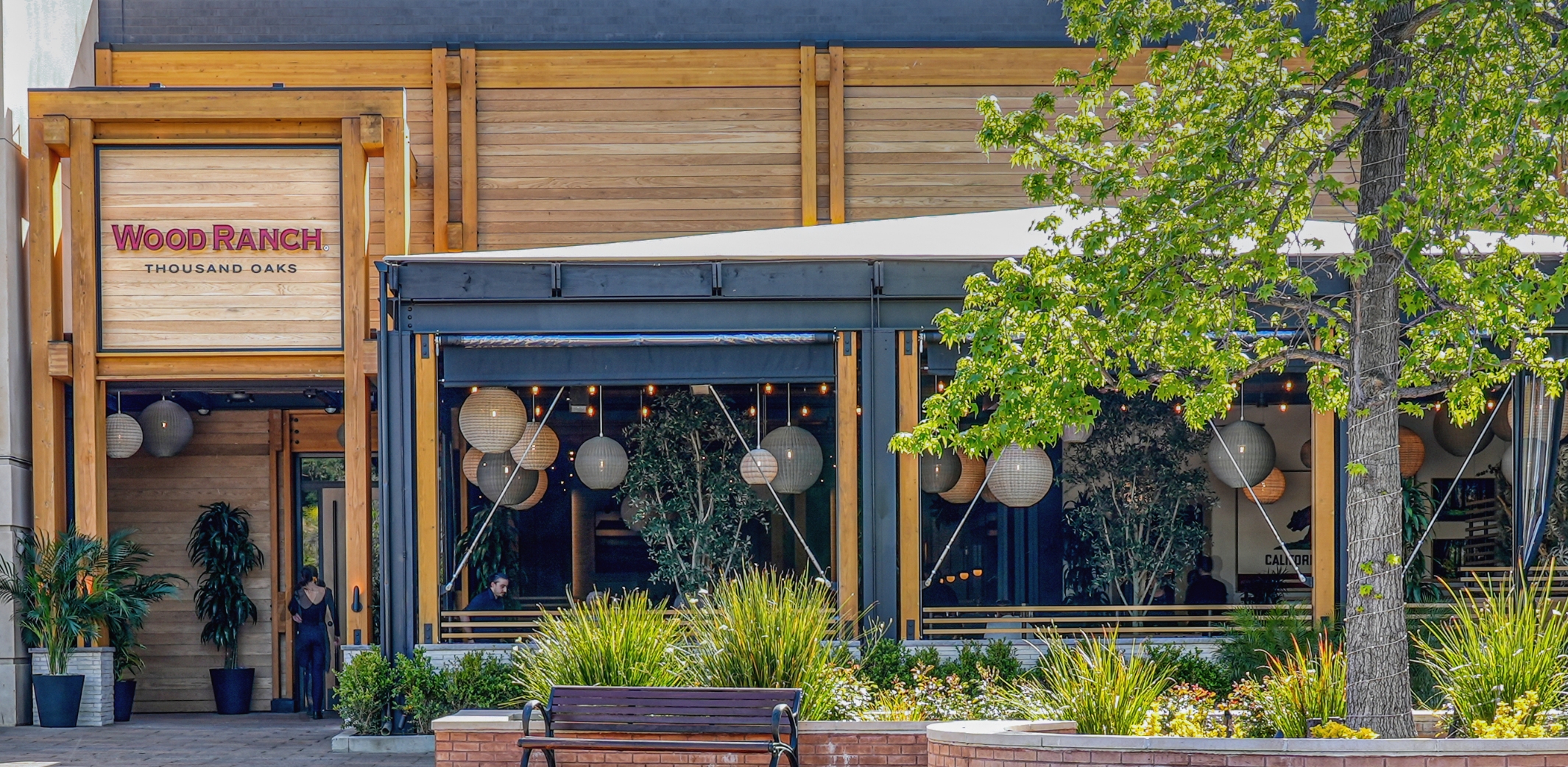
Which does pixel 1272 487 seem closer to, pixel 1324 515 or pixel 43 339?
pixel 1324 515

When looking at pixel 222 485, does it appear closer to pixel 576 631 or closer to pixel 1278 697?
pixel 576 631

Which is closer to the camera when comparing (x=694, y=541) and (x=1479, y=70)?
(x=1479, y=70)

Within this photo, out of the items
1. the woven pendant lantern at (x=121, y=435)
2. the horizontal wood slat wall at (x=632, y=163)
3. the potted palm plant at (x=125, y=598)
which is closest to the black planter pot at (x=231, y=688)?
the potted palm plant at (x=125, y=598)

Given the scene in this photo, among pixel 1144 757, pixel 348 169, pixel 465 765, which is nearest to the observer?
pixel 1144 757

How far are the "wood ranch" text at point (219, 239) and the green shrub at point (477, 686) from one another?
3.83 metres

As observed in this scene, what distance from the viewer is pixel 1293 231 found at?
8000 millimetres

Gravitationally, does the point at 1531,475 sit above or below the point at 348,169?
below

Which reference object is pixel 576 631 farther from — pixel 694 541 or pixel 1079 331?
pixel 694 541

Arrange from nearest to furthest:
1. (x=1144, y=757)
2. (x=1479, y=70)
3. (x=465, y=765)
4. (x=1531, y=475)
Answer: (x=1144, y=757) → (x=1479, y=70) → (x=465, y=765) → (x=1531, y=475)

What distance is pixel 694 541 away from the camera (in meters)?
13.0

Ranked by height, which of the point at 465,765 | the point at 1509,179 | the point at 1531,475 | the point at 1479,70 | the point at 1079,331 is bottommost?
the point at 465,765

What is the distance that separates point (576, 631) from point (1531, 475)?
7028mm

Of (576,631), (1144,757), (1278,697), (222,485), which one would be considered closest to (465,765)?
(576,631)

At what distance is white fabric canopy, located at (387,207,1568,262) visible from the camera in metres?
11.2
